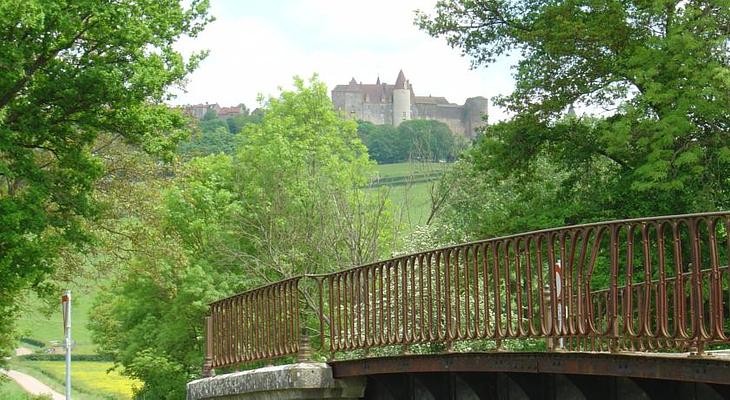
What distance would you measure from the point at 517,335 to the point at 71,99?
1967 cm

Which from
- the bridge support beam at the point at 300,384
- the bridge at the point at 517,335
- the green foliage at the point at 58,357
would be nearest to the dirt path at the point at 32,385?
the green foliage at the point at 58,357

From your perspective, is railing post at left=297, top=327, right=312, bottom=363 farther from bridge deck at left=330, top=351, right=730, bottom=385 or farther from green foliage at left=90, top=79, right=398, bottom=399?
green foliage at left=90, top=79, right=398, bottom=399

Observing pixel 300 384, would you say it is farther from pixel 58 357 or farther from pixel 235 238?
pixel 58 357

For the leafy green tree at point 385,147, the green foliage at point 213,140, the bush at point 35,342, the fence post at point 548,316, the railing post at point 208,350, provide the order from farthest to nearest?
the leafy green tree at point 385,147
the bush at point 35,342
the green foliage at point 213,140
the railing post at point 208,350
the fence post at point 548,316

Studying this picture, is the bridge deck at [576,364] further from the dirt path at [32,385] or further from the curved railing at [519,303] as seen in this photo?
the dirt path at [32,385]

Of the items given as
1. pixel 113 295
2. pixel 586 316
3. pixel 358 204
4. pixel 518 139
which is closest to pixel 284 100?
pixel 113 295

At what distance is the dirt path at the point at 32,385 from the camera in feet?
202

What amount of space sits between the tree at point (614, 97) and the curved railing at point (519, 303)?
15.9m

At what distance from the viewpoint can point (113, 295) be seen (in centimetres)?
5638

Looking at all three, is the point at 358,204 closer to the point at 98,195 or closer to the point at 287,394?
the point at 98,195

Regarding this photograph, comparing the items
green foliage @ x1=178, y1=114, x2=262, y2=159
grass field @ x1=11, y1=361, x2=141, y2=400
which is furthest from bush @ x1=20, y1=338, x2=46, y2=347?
green foliage @ x1=178, y1=114, x2=262, y2=159

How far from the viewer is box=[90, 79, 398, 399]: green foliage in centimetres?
4325

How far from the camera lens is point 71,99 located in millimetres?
27922

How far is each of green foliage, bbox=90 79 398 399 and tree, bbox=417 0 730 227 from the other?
7609 millimetres
